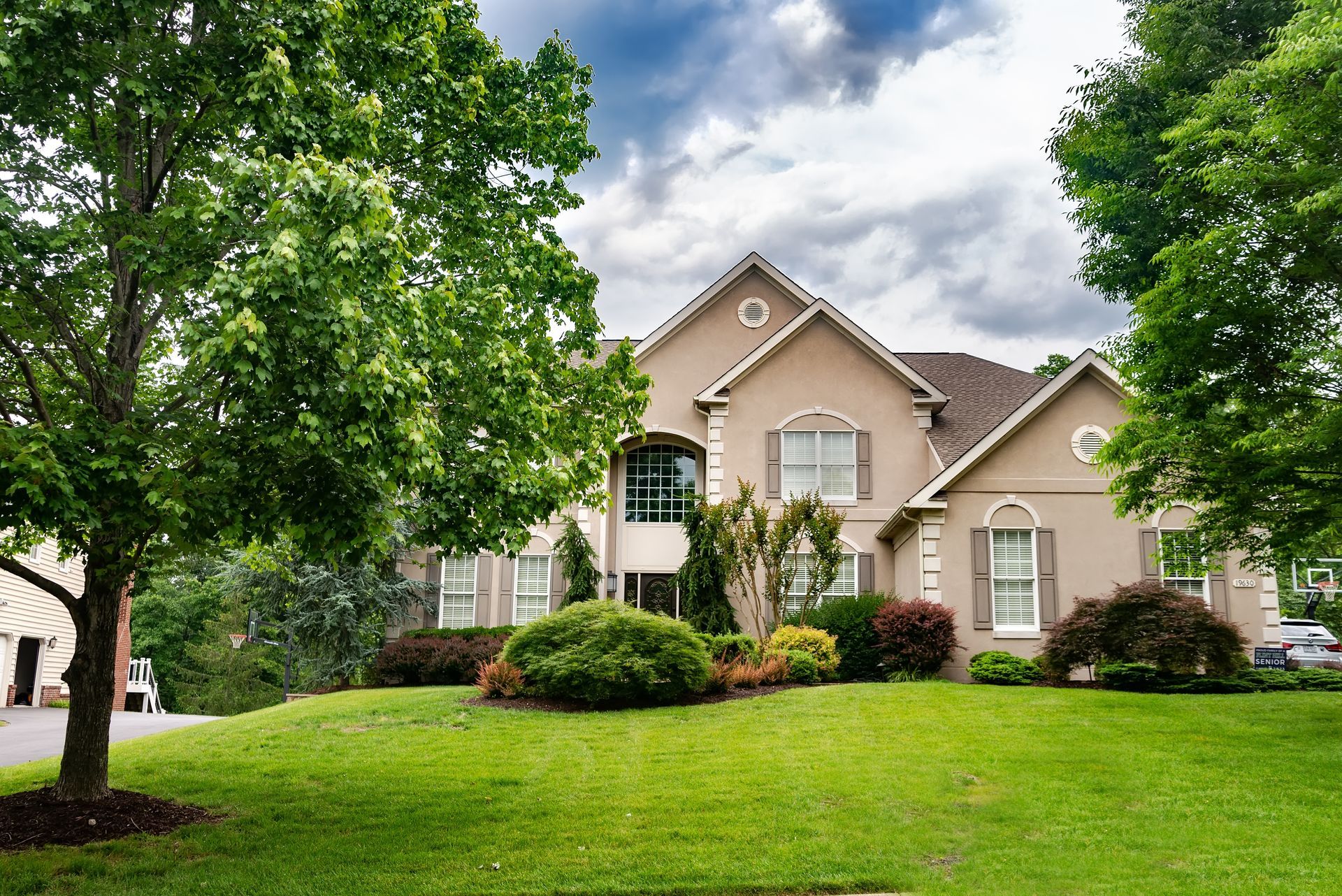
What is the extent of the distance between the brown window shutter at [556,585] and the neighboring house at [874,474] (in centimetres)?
5

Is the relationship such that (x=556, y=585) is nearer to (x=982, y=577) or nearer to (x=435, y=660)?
(x=435, y=660)

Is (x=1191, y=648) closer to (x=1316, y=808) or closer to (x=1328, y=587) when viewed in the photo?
(x=1316, y=808)

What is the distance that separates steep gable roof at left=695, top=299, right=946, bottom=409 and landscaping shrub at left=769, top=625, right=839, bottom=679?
6.02 meters

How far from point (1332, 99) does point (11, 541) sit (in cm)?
1572

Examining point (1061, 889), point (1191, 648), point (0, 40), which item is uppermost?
point (0, 40)

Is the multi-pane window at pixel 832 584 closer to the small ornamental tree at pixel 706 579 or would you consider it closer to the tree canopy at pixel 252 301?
the small ornamental tree at pixel 706 579

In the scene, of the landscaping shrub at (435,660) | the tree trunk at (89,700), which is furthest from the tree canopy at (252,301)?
the landscaping shrub at (435,660)

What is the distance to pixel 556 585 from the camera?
73.4ft

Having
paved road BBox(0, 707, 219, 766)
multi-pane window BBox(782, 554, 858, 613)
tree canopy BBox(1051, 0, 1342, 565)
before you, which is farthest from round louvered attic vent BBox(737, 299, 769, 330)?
paved road BBox(0, 707, 219, 766)

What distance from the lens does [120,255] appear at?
8664mm

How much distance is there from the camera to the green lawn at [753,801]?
733 cm

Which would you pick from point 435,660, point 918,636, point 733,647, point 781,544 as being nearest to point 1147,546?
point 918,636


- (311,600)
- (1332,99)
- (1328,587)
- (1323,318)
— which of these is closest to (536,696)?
(311,600)

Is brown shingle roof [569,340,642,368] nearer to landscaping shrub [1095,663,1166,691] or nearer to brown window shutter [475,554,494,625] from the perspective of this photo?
brown window shutter [475,554,494,625]
